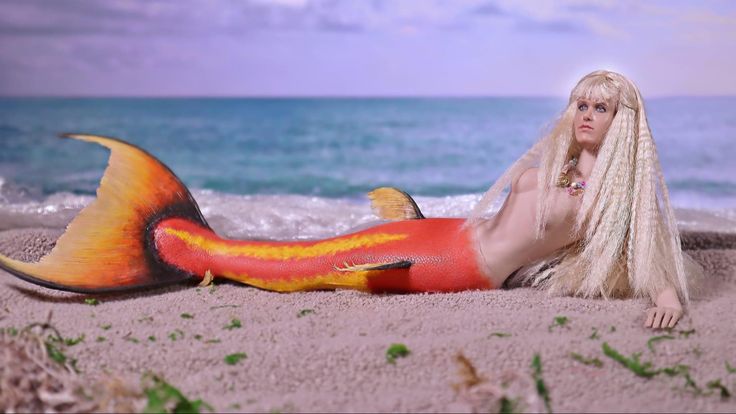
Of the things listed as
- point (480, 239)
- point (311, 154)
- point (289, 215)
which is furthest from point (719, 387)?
point (311, 154)

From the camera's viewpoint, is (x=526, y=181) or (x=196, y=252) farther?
(x=196, y=252)

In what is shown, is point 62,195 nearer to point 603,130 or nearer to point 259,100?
point 603,130

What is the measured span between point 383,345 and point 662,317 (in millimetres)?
892

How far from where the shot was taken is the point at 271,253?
327 centimetres

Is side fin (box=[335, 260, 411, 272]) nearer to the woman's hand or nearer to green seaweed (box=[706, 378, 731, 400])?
the woman's hand

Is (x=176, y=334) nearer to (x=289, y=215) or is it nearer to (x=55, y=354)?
(x=55, y=354)

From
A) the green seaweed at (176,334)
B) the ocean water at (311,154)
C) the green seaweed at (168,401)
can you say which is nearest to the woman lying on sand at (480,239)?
the ocean water at (311,154)

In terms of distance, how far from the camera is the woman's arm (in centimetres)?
267

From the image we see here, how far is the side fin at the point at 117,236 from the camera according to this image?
3129mm

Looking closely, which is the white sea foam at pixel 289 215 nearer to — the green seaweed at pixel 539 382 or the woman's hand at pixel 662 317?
the woman's hand at pixel 662 317

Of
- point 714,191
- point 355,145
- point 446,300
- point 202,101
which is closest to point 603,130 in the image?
point 446,300

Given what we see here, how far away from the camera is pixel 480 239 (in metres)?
3.08

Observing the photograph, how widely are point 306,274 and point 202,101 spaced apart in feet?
59.7

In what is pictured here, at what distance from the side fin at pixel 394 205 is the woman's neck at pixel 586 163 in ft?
2.16
